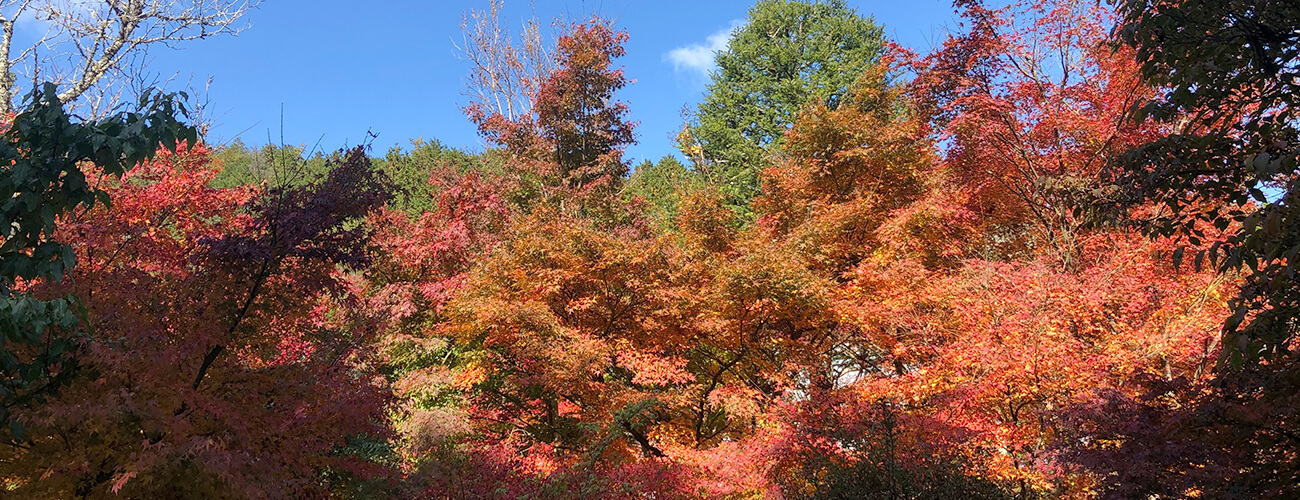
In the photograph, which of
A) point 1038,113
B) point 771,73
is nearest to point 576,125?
point 1038,113

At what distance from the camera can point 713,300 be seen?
36.0ft

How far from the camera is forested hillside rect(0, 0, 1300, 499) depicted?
11.7 feet

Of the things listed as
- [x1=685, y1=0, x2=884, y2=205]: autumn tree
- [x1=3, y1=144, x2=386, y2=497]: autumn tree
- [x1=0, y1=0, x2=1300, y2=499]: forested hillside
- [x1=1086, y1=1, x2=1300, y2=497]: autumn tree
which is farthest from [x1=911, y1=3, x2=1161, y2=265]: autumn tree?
[x1=685, y1=0, x2=884, y2=205]: autumn tree

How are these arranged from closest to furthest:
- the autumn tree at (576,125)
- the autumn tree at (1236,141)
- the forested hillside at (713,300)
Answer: the autumn tree at (1236,141) → the forested hillside at (713,300) → the autumn tree at (576,125)

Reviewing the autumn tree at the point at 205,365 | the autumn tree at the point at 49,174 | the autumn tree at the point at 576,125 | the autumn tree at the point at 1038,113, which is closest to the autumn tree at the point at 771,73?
the autumn tree at the point at 576,125

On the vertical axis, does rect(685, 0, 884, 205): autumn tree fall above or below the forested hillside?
above

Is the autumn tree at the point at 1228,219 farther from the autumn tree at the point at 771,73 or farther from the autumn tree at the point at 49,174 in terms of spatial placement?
the autumn tree at the point at 771,73

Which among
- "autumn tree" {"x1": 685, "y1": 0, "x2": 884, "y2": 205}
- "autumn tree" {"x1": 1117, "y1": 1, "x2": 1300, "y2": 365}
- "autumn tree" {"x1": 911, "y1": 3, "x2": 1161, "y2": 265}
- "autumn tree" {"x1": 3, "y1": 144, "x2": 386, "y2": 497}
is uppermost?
"autumn tree" {"x1": 685, "y1": 0, "x2": 884, "y2": 205}

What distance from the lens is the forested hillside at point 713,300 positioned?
357 centimetres

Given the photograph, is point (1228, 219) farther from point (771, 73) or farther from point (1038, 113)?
point (771, 73)

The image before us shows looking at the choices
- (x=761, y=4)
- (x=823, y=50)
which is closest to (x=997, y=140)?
(x=823, y=50)

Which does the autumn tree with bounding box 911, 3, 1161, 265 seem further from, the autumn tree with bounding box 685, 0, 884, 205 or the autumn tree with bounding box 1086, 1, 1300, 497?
the autumn tree with bounding box 685, 0, 884, 205

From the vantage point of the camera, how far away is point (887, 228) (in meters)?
11.6

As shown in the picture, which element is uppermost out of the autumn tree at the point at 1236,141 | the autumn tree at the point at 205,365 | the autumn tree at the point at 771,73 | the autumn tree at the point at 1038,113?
the autumn tree at the point at 771,73
